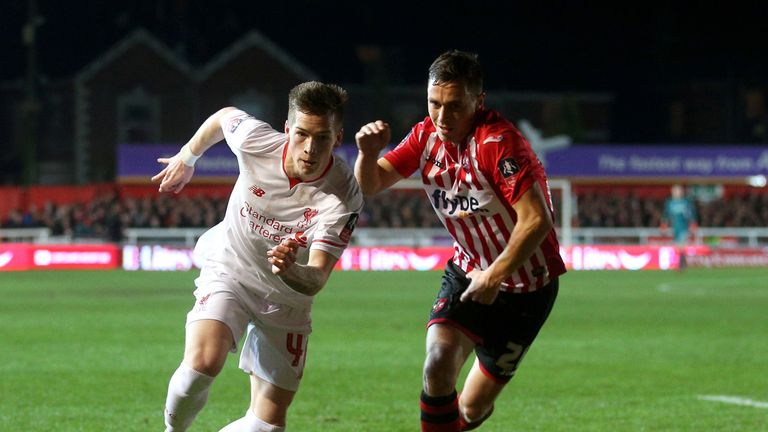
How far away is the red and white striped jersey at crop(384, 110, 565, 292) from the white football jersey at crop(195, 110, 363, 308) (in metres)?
0.52

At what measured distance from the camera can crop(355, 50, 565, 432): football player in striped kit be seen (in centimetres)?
680

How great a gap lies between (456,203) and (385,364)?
6.66m

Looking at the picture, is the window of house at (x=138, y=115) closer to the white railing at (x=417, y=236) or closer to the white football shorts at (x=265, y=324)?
the white railing at (x=417, y=236)

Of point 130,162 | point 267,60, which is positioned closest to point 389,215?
point 130,162

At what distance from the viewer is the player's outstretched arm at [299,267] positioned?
5996mm

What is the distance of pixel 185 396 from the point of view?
679 cm

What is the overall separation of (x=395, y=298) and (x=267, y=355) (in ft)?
55.6

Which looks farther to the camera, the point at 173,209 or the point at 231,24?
the point at 231,24

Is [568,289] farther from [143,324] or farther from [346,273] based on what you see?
[143,324]

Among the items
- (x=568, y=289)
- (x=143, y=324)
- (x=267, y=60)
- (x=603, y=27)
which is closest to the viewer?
(x=143, y=324)

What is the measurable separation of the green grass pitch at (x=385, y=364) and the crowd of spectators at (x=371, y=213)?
29.5ft

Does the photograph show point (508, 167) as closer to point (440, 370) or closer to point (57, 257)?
point (440, 370)

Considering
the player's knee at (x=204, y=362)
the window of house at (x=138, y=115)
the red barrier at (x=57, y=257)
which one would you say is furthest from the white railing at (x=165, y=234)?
the player's knee at (x=204, y=362)

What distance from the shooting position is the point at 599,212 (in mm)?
38625
